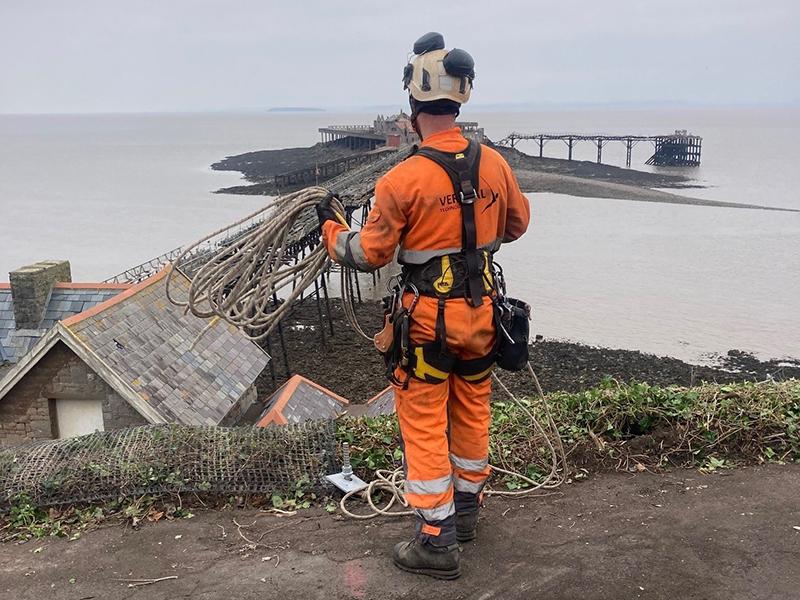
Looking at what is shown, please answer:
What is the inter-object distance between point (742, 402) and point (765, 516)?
5.04ft

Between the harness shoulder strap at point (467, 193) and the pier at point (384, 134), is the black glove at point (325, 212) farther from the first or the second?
the pier at point (384, 134)

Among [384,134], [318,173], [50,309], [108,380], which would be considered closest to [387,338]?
[108,380]

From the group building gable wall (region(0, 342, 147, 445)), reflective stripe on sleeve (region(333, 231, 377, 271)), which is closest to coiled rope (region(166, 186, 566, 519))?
reflective stripe on sleeve (region(333, 231, 377, 271))

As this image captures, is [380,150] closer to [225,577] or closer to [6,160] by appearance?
[225,577]

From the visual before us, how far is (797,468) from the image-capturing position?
530 centimetres

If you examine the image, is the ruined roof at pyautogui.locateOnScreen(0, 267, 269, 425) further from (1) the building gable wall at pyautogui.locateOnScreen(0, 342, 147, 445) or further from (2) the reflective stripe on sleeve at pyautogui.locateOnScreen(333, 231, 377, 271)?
(2) the reflective stripe on sleeve at pyautogui.locateOnScreen(333, 231, 377, 271)

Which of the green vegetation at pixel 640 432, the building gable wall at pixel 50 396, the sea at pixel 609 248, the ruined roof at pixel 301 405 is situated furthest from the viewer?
the sea at pixel 609 248

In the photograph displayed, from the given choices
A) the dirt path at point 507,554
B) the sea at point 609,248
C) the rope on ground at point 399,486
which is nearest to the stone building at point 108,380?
the rope on ground at point 399,486

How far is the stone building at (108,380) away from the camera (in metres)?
11.5

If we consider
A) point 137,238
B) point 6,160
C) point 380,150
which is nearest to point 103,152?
point 6,160

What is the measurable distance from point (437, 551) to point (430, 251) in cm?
156

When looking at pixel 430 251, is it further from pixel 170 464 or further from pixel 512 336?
pixel 170 464

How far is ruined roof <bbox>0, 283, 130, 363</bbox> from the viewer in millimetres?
13539

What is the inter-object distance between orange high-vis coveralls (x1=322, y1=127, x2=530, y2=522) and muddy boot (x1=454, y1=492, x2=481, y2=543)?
0.22 meters
